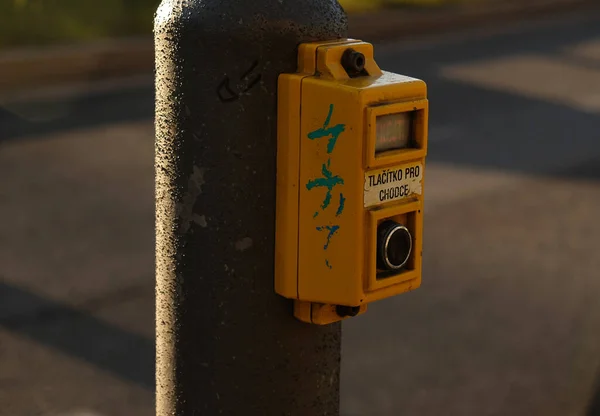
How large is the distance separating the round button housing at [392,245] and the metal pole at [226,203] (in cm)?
19

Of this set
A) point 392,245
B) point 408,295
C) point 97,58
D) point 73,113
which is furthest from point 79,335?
point 97,58

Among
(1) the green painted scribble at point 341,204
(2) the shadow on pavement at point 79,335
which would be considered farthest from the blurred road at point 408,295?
(1) the green painted scribble at point 341,204

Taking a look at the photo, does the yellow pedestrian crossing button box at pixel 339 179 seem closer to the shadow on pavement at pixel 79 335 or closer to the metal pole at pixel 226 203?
the metal pole at pixel 226 203

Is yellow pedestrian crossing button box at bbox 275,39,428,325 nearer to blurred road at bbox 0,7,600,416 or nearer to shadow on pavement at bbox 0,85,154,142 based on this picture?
blurred road at bbox 0,7,600,416

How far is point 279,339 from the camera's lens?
80.7 inches

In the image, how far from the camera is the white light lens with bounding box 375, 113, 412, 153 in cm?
204

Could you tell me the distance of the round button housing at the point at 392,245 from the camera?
205cm

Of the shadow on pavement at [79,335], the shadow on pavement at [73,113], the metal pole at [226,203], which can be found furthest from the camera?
the shadow on pavement at [73,113]

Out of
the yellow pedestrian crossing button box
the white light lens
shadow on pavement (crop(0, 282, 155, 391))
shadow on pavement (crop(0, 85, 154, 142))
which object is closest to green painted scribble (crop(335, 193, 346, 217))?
the yellow pedestrian crossing button box

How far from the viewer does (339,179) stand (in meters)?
1.99

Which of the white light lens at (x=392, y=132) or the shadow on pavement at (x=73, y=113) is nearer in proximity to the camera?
the white light lens at (x=392, y=132)

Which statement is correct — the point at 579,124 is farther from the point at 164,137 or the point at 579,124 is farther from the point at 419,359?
the point at 164,137

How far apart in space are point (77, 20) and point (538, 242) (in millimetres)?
7566

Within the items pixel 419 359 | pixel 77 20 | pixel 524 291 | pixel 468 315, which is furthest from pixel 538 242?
pixel 77 20
